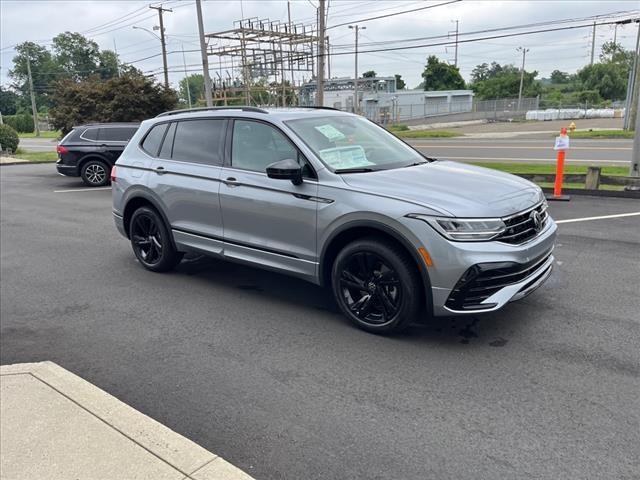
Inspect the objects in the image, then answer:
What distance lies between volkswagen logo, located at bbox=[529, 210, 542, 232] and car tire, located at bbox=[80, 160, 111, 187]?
13.4 metres

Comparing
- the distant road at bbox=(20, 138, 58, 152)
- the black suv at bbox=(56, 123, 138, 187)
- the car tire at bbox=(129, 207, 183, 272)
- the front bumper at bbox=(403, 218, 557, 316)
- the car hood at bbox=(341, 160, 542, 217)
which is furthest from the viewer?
the distant road at bbox=(20, 138, 58, 152)

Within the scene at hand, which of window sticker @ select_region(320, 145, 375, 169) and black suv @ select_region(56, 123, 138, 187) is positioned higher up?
window sticker @ select_region(320, 145, 375, 169)

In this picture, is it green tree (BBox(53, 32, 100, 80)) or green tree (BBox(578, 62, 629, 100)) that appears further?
green tree (BBox(53, 32, 100, 80))

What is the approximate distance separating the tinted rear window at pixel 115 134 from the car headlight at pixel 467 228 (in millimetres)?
13250

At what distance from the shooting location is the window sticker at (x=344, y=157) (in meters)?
4.57

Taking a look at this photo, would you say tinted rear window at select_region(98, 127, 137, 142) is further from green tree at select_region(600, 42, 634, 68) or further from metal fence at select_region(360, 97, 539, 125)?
green tree at select_region(600, 42, 634, 68)

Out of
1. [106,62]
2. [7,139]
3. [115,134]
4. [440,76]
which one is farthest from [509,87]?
[106,62]

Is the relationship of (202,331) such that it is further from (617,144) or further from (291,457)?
(617,144)

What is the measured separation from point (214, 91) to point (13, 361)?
3694 centimetres

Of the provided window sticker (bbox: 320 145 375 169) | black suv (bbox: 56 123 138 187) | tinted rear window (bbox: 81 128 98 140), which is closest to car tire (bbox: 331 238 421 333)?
window sticker (bbox: 320 145 375 169)

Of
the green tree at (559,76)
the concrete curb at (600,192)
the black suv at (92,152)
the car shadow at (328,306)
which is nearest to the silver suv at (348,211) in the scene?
the car shadow at (328,306)

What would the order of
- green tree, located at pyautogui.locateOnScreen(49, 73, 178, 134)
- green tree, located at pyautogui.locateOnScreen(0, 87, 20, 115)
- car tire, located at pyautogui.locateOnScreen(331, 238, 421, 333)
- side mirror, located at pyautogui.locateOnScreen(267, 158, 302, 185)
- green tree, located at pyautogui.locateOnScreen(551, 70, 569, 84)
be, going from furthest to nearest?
green tree, located at pyautogui.locateOnScreen(551, 70, 569, 84) < green tree, located at pyautogui.locateOnScreen(0, 87, 20, 115) < green tree, located at pyautogui.locateOnScreen(49, 73, 178, 134) < side mirror, located at pyautogui.locateOnScreen(267, 158, 302, 185) < car tire, located at pyautogui.locateOnScreen(331, 238, 421, 333)

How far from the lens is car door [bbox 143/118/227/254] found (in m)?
5.31

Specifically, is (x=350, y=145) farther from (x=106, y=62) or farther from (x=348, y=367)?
(x=106, y=62)
